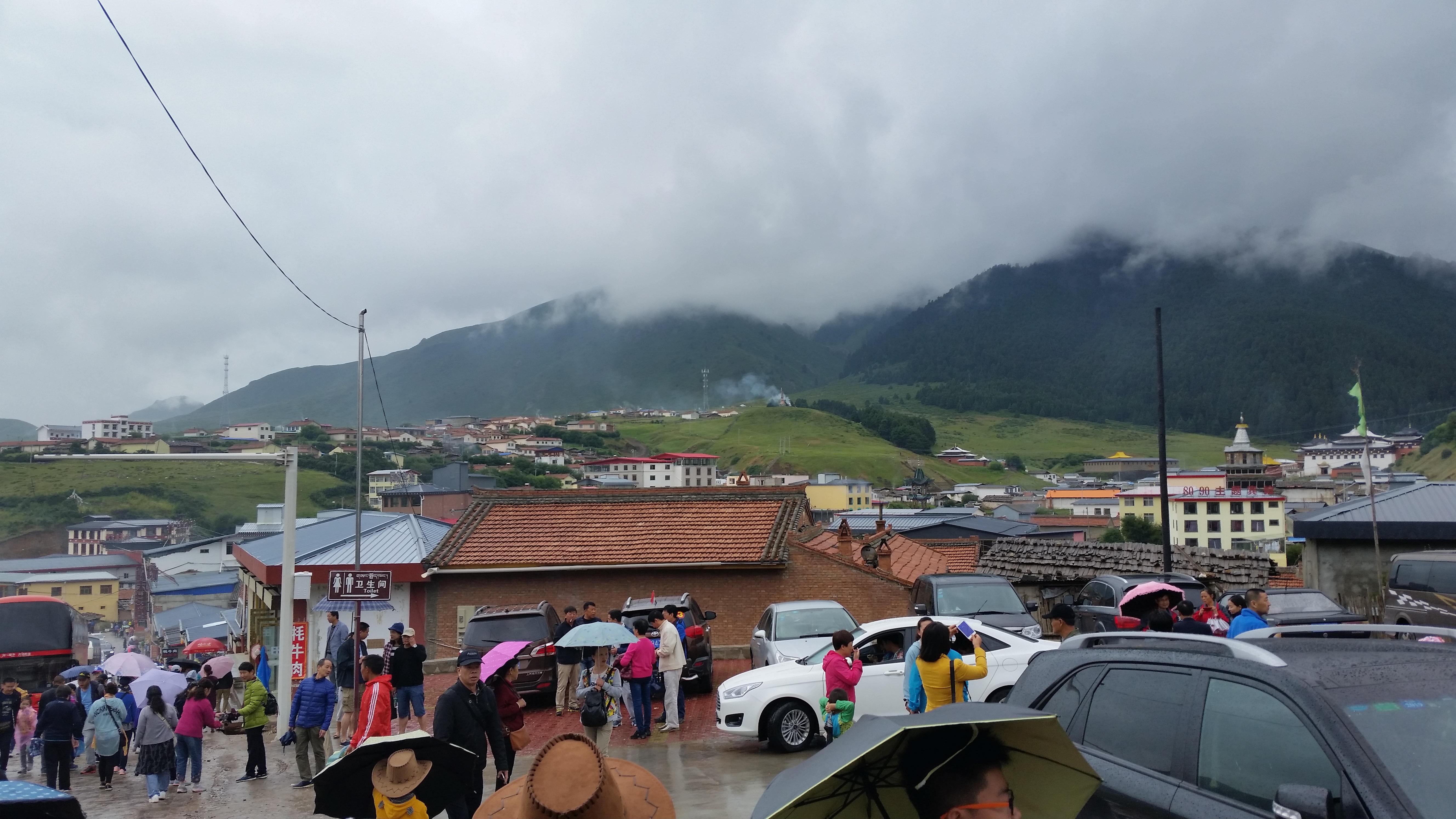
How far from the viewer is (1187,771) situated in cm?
411

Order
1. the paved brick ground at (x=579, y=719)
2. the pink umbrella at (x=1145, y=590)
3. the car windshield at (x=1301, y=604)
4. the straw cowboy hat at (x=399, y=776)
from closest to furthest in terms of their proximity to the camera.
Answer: the straw cowboy hat at (x=399, y=776), the pink umbrella at (x=1145, y=590), the paved brick ground at (x=579, y=719), the car windshield at (x=1301, y=604)

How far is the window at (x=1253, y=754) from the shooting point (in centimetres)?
362

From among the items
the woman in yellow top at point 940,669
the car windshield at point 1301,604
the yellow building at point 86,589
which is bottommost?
the yellow building at point 86,589

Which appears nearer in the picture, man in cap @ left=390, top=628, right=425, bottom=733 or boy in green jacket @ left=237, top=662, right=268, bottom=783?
boy in green jacket @ left=237, top=662, right=268, bottom=783

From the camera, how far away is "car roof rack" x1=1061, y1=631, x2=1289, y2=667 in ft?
13.3

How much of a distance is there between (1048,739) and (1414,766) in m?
1.33

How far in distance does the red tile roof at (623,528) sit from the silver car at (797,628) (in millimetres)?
4410

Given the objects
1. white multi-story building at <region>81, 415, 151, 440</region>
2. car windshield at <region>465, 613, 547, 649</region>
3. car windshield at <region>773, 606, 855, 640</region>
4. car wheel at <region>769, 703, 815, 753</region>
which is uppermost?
white multi-story building at <region>81, 415, 151, 440</region>

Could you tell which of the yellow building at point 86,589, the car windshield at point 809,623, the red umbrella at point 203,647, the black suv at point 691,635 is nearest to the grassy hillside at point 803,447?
the yellow building at point 86,589

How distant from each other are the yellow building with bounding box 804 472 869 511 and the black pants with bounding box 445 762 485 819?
101 meters

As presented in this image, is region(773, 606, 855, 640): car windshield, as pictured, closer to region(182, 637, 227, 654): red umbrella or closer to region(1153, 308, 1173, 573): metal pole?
region(1153, 308, 1173, 573): metal pole

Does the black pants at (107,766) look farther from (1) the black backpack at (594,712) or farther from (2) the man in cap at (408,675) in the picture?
(1) the black backpack at (594,712)

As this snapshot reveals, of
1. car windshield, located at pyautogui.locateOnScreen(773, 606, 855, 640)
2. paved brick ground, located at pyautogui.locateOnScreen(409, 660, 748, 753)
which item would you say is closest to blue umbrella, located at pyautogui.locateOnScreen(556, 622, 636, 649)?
paved brick ground, located at pyautogui.locateOnScreen(409, 660, 748, 753)

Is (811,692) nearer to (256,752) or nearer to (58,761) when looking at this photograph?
(256,752)
